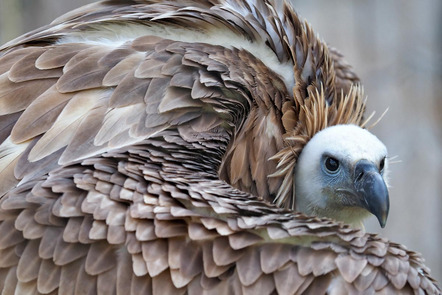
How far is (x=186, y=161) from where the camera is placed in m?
2.54

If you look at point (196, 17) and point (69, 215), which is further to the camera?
point (196, 17)

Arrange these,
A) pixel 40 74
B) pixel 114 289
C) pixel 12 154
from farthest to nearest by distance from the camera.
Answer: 1. pixel 40 74
2. pixel 12 154
3. pixel 114 289

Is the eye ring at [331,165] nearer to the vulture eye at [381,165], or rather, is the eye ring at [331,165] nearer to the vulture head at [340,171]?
the vulture head at [340,171]

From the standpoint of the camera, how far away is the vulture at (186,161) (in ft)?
7.46

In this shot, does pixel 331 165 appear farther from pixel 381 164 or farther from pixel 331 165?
pixel 381 164

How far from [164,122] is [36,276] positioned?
66 centimetres

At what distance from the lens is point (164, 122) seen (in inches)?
105

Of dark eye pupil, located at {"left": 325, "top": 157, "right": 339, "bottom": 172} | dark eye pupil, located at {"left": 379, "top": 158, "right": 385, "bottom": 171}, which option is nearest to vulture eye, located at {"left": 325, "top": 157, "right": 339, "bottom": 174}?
dark eye pupil, located at {"left": 325, "top": 157, "right": 339, "bottom": 172}

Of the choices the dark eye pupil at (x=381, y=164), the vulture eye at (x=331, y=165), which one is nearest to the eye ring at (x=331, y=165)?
the vulture eye at (x=331, y=165)

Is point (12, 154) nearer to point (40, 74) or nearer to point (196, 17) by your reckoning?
point (40, 74)

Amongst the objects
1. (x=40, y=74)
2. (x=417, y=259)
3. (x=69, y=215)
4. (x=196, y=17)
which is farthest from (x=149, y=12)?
(x=417, y=259)

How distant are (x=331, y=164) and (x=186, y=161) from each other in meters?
0.89

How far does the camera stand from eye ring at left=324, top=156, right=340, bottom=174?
10.5 feet

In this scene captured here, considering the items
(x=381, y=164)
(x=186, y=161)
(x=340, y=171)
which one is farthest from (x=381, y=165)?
(x=186, y=161)
